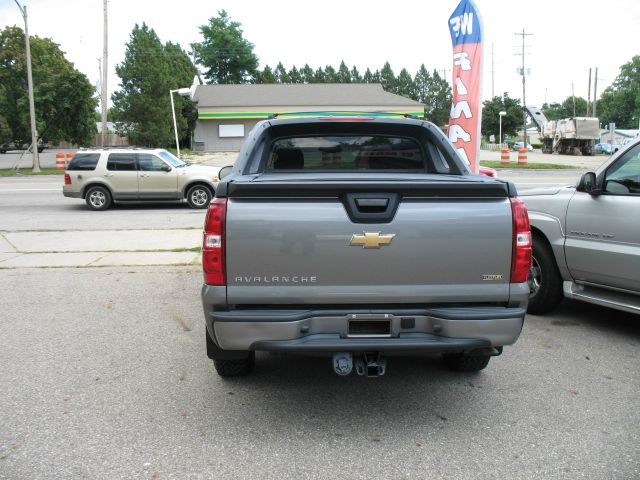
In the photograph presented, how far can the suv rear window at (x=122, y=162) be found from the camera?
631 inches

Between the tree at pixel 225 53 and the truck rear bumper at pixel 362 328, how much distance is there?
9275 cm

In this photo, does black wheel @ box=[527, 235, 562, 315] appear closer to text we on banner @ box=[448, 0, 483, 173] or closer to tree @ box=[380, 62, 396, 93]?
text we on banner @ box=[448, 0, 483, 173]

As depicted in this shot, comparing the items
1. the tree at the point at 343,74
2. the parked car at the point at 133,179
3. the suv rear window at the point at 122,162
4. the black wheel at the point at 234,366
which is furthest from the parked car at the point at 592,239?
the tree at the point at 343,74

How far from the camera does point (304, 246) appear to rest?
11.4ft

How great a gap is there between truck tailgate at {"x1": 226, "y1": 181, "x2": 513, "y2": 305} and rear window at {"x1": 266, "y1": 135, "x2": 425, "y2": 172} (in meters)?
1.65

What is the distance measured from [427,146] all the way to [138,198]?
481 inches

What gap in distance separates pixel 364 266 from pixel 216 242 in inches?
34.2

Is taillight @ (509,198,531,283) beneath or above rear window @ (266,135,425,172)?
beneath

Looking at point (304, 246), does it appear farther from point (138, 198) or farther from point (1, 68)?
point (1, 68)

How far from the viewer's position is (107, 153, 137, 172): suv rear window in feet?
52.6

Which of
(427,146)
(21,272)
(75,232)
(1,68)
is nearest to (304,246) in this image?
(427,146)

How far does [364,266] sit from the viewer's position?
3.50 metres

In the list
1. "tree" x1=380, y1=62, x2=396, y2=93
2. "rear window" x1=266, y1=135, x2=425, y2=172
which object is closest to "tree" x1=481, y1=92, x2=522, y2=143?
"tree" x1=380, y1=62, x2=396, y2=93

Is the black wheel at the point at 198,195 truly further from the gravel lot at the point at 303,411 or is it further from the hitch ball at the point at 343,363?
the hitch ball at the point at 343,363
